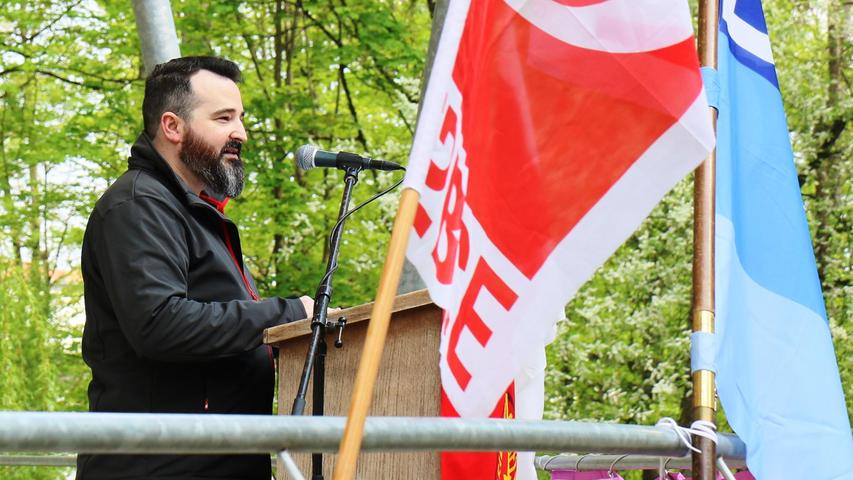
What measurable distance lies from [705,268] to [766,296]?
0.33 metres

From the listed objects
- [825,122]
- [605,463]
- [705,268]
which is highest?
[825,122]

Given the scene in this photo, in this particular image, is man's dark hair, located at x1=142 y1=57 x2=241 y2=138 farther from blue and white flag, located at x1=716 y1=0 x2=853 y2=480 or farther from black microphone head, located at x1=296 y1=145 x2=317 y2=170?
blue and white flag, located at x1=716 y1=0 x2=853 y2=480

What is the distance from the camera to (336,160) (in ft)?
12.4

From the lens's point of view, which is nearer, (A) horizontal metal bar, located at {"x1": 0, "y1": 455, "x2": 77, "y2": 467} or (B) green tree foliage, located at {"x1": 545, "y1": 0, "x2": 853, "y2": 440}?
(A) horizontal metal bar, located at {"x1": 0, "y1": 455, "x2": 77, "y2": 467}

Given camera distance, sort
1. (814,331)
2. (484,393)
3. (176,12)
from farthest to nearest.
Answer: (176,12)
(814,331)
(484,393)

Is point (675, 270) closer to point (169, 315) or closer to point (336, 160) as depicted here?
point (336, 160)

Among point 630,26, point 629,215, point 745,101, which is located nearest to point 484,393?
point 629,215

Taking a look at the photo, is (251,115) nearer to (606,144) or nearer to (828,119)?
(828,119)

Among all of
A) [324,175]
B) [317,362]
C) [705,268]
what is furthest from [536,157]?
[324,175]

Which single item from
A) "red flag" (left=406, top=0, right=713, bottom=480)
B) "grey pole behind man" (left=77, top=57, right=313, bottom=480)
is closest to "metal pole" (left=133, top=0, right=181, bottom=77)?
"grey pole behind man" (left=77, top=57, right=313, bottom=480)

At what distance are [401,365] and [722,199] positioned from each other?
0.92 meters

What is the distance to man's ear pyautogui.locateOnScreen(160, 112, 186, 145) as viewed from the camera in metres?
3.62

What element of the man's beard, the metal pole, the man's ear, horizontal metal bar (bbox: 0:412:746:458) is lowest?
horizontal metal bar (bbox: 0:412:746:458)

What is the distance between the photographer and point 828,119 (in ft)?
46.8
